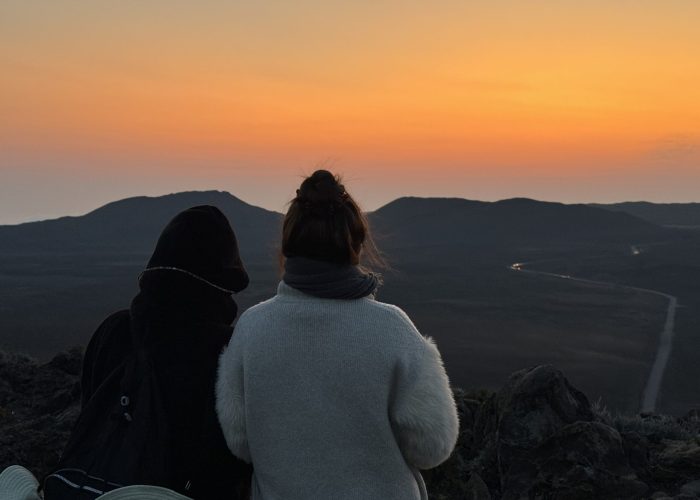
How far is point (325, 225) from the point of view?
2078 mm

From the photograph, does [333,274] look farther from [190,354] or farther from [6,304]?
[6,304]

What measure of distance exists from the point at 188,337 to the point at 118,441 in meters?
0.37

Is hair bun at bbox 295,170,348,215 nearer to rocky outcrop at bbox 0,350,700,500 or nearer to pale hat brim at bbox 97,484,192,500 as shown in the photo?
pale hat brim at bbox 97,484,192,500

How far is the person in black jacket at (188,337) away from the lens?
2.21 meters

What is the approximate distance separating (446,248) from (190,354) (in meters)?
83.8

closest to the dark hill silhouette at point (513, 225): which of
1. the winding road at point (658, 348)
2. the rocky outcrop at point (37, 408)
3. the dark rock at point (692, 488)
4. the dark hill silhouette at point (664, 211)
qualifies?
the dark hill silhouette at point (664, 211)

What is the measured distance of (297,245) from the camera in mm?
2098

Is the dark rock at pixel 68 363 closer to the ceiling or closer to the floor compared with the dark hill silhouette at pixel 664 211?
closer to the floor

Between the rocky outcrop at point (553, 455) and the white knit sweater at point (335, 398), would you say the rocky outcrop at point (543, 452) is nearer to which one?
the rocky outcrop at point (553, 455)

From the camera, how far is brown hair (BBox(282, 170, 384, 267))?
2.07 meters

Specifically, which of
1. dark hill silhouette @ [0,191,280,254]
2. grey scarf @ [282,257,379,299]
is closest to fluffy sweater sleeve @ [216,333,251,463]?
grey scarf @ [282,257,379,299]

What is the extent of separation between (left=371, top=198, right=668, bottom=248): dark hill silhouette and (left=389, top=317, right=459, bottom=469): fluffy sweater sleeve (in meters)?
91.8

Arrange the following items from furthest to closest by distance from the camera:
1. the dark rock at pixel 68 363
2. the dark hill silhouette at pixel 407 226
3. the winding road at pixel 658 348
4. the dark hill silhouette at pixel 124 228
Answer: the dark hill silhouette at pixel 407 226
the dark hill silhouette at pixel 124 228
the winding road at pixel 658 348
the dark rock at pixel 68 363

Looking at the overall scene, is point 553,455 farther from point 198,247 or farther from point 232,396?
point 198,247
